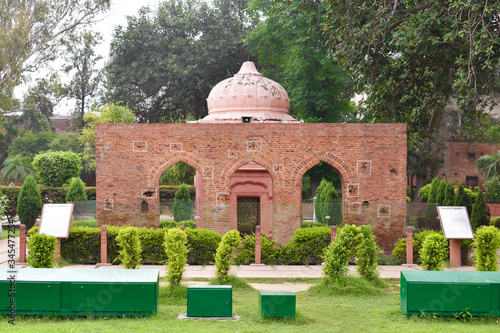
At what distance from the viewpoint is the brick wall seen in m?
16.9

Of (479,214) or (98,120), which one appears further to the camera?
(98,120)

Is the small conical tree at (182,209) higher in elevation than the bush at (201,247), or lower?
higher

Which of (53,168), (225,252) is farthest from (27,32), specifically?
(225,252)

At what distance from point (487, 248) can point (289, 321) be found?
4.95 meters

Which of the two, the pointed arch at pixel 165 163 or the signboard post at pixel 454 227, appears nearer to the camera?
the signboard post at pixel 454 227

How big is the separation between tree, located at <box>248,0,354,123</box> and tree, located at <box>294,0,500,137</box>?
6.44m

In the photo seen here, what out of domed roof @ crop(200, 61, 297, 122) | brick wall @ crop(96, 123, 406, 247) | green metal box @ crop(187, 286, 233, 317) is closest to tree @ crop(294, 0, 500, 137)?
brick wall @ crop(96, 123, 406, 247)

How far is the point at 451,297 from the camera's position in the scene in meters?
8.88

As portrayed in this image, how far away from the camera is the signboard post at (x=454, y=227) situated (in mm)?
14938

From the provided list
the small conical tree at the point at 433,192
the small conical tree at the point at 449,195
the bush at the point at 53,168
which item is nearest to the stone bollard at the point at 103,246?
the small conical tree at the point at 449,195

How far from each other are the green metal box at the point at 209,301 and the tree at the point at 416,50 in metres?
9.44

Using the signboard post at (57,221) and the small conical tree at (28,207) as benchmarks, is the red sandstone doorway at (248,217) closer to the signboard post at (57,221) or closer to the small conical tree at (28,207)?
the signboard post at (57,221)

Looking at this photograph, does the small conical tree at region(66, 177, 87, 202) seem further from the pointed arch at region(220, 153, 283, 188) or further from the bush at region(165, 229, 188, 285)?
the bush at region(165, 229, 188, 285)

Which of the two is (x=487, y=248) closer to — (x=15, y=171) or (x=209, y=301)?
(x=209, y=301)
